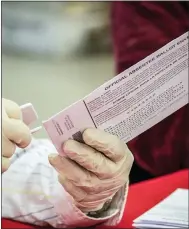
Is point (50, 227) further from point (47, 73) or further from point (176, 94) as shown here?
point (47, 73)

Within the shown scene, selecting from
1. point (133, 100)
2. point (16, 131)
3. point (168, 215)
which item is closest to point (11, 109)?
point (16, 131)

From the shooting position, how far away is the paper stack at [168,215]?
30.1 inches

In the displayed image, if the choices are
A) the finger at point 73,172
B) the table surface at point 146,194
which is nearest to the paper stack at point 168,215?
the table surface at point 146,194

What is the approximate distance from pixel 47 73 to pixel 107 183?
6.52 feet

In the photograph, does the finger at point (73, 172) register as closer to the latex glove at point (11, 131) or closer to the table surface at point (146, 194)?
the latex glove at point (11, 131)

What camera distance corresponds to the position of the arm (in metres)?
0.79

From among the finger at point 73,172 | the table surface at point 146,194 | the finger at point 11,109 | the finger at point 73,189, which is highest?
the finger at point 11,109

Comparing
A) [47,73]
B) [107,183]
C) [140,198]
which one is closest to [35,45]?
[47,73]

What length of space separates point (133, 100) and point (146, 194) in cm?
32

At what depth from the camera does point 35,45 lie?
2.96m

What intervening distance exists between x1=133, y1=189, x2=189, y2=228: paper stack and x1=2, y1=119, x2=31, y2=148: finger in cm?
21

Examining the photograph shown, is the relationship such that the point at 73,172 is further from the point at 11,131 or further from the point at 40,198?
Result: the point at 40,198

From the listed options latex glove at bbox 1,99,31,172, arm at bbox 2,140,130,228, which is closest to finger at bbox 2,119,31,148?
latex glove at bbox 1,99,31,172

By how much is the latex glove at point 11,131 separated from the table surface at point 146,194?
0.21 meters
